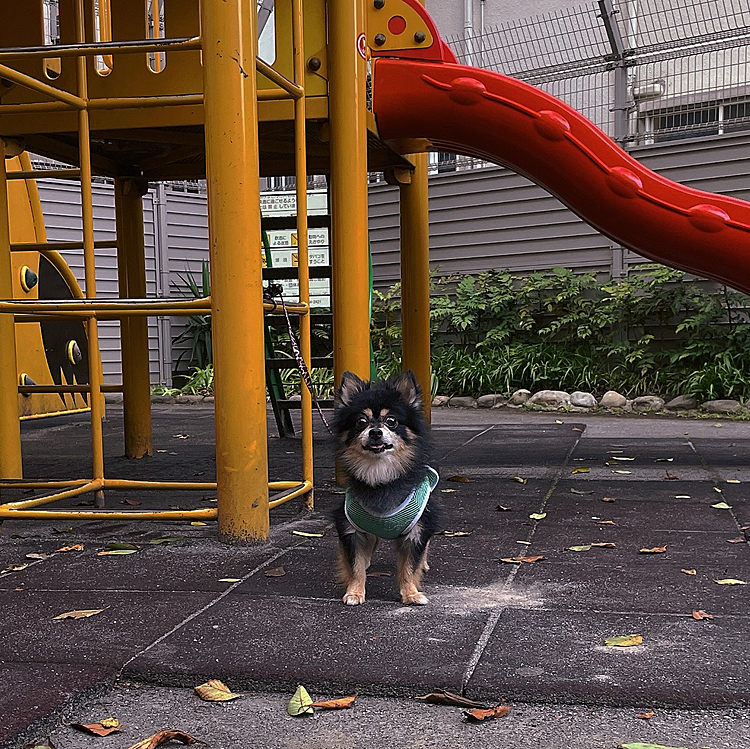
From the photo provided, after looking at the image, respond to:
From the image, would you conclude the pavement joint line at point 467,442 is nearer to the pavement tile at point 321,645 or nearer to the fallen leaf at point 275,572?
the fallen leaf at point 275,572

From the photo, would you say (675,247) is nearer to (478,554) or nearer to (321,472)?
(321,472)

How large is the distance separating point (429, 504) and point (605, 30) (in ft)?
31.1

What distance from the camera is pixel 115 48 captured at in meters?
3.77

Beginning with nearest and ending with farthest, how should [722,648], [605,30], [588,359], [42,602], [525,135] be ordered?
[722,648], [42,602], [525,135], [588,359], [605,30]

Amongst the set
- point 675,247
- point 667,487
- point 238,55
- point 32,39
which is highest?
point 32,39

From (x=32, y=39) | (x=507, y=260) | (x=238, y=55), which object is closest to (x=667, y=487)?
(x=238, y=55)

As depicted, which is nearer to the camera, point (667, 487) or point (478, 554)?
point (478, 554)

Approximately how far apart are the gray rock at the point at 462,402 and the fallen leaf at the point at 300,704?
823cm

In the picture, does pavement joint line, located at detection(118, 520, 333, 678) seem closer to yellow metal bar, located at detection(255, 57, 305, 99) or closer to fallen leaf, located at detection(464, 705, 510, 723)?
fallen leaf, located at detection(464, 705, 510, 723)

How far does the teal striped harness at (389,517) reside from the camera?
9.80ft

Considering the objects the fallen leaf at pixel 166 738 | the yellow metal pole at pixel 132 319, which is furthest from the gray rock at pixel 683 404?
the fallen leaf at pixel 166 738

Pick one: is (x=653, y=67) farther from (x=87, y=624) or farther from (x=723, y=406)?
(x=87, y=624)

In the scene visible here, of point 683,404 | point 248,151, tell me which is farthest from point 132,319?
point 683,404

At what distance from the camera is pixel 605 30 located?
11.0 metres
